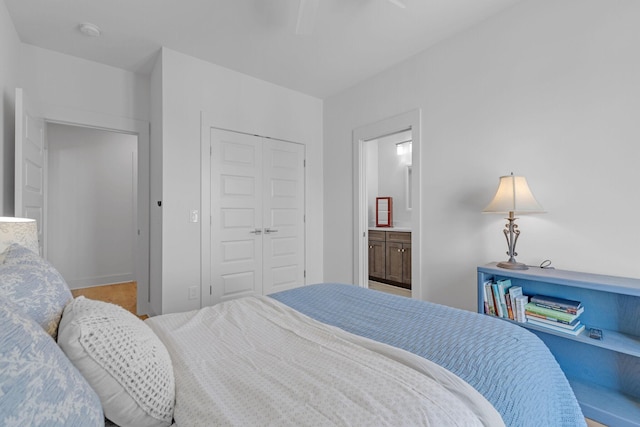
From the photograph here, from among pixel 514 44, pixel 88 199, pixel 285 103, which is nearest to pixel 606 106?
pixel 514 44

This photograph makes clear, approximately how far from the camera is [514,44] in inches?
86.5

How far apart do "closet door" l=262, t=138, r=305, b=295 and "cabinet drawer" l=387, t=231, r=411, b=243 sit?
1384mm

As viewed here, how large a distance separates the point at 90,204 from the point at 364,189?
4022 millimetres

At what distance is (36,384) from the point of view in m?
0.48

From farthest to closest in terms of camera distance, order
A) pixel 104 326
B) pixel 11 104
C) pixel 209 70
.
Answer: pixel 209 70
pixel 11 104
pixel 104 326

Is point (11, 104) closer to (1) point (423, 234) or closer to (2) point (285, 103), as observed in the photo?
(2) point (285, 103)

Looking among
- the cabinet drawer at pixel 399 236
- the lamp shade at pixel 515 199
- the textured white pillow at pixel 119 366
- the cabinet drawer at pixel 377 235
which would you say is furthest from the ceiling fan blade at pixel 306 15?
the cabinet drawer at pixel 377 235

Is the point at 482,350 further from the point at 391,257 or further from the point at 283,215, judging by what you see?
the point at 391,257

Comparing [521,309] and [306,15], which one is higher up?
[306,15]

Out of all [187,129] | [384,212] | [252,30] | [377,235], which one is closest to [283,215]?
[187,129]

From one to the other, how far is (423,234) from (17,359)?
2.69 m

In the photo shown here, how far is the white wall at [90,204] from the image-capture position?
4.21 metres

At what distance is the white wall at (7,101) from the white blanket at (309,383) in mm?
2133

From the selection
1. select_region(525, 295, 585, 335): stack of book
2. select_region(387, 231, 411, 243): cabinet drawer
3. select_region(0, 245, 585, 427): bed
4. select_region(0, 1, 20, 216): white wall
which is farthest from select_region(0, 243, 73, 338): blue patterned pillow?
select_region(387, 231, 411, 243): cabinet drawer
